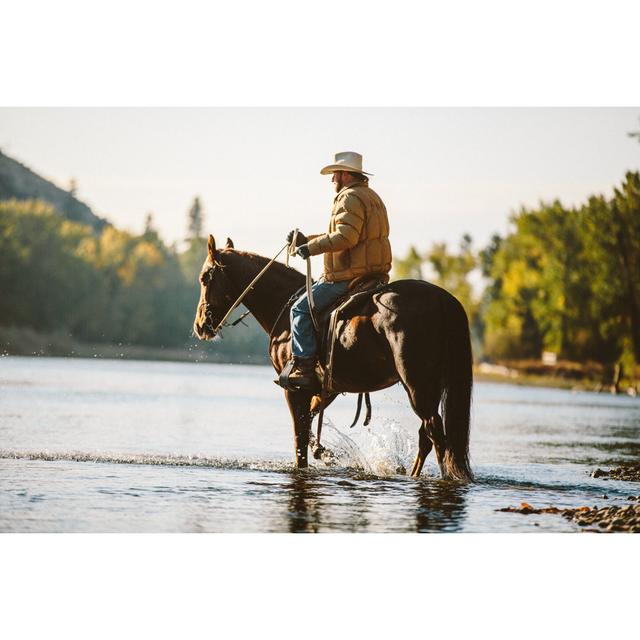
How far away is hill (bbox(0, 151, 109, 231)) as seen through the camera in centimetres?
1277

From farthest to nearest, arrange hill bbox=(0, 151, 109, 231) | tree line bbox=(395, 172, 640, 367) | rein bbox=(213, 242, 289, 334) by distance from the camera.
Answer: tree line bbox=(395, 172, 640, 367)
hill bbox=(0, 151, 109, 231)
rein bbox=(213, 242, 289, 334)

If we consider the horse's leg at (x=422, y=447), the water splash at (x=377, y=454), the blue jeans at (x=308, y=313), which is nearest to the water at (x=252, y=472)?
the water splash at (x=377, y=454)

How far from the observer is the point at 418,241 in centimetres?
1391

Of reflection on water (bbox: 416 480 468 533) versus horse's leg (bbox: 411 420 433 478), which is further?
horse's leg (bbox: 411 420 433 478)

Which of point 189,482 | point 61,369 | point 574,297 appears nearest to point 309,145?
point 189,482

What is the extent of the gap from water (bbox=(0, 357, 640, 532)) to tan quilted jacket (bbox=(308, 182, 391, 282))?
5.46 feet

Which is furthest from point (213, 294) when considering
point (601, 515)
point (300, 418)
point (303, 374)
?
point (601, 515)

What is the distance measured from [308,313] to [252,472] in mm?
1624

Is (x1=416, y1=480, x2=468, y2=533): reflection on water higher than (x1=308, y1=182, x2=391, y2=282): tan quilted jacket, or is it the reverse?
(x1=308, y1=182, x2=391, y2=282): tan quilted jacket

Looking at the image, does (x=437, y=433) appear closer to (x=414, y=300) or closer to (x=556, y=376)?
(x=414, y=300)

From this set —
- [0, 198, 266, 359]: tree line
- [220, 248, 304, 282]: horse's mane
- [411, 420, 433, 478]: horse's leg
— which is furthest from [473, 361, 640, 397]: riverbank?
[220, 248, 304, 282]: horse's mane

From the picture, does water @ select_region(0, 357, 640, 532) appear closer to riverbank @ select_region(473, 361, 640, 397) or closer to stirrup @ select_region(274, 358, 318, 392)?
stirrup @ select_region(274, 358, 318, 392)

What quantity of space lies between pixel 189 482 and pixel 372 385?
67.2 inches

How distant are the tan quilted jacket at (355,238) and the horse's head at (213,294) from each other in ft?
3.63
